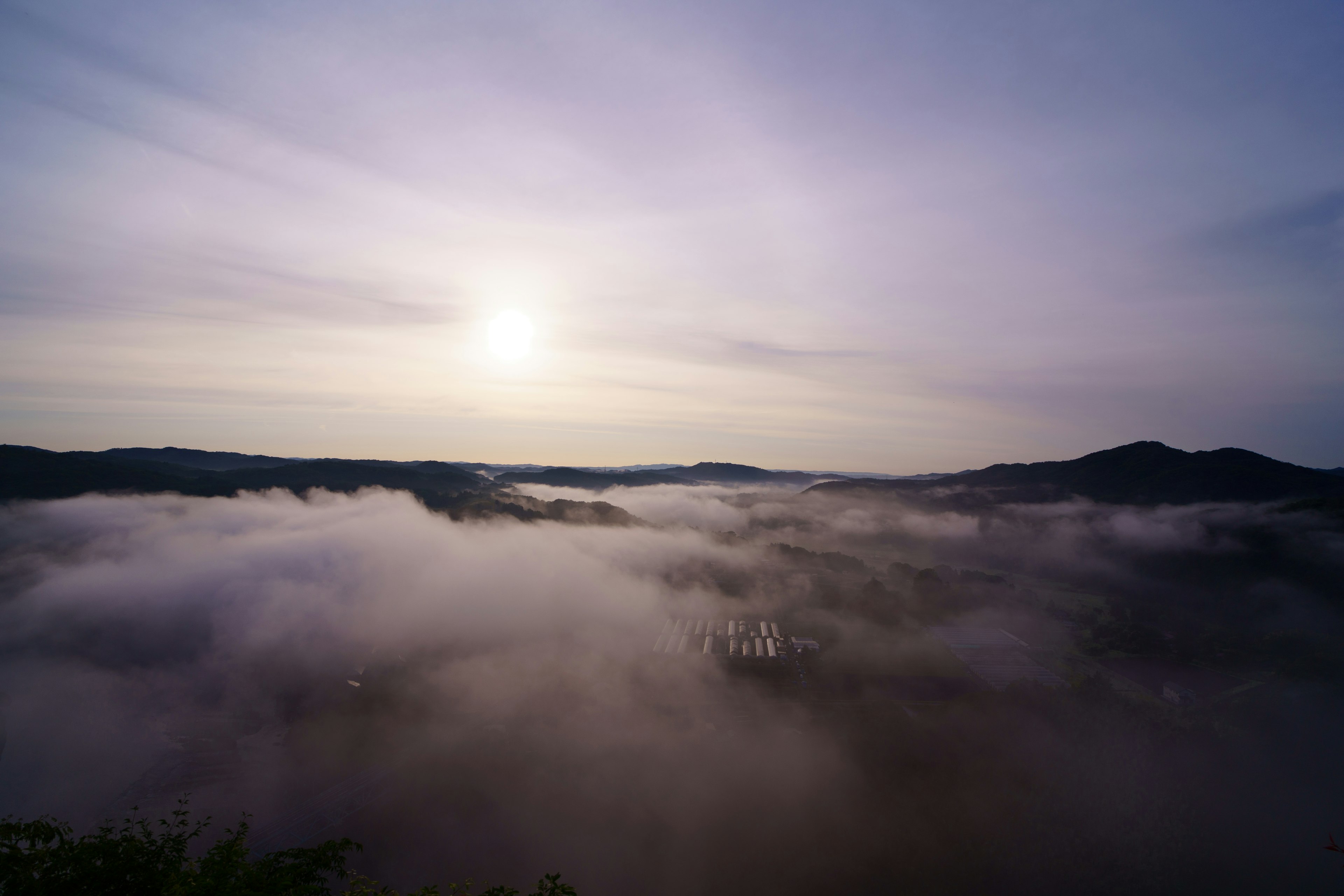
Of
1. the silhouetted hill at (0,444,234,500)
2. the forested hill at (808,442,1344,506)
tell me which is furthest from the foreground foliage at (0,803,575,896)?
the forested hill at (808,442,1344,506)

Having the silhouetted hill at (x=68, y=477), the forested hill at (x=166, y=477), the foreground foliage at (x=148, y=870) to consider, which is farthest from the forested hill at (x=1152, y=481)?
the silhouetted hill at (x=68, y=477)

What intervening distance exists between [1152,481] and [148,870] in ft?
695

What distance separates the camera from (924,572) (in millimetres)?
90250

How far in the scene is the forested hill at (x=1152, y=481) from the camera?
130m

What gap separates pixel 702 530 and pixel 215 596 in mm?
105344

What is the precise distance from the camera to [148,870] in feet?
52.4

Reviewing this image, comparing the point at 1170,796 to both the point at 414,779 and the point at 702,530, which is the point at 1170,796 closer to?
the point at 414,779

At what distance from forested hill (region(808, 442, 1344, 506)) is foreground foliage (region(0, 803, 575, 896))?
638ft

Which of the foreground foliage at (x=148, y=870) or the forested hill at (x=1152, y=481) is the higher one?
the forested hill at (x=1152, y=481)

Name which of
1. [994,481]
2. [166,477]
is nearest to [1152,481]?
[994,481]

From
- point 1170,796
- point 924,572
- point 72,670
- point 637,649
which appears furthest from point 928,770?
point 72,670

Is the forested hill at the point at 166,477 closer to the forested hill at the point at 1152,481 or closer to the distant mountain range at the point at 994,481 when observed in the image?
the distant mountain range at the point at 994,481

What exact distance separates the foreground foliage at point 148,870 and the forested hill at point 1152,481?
194319 mm

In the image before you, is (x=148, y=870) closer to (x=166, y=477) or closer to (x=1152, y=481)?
(x=166, y=477)
